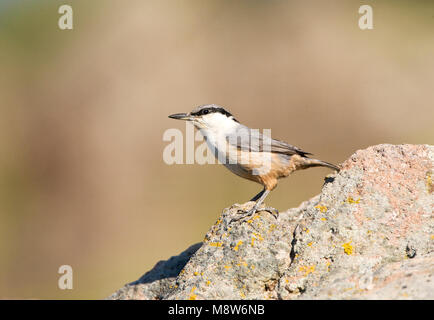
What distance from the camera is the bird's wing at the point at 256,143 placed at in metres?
5.81

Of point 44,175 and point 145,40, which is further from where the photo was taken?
point 145,40

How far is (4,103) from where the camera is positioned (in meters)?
18.0

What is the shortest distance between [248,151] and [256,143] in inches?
6.8

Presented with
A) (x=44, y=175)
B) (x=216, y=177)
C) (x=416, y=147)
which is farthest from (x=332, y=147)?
(x=416, y=147)

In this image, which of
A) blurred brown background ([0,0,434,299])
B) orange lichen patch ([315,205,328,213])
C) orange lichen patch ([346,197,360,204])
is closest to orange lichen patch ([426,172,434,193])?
orange lichen patch ([346,197,360,204])

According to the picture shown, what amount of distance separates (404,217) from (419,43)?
1700 cm

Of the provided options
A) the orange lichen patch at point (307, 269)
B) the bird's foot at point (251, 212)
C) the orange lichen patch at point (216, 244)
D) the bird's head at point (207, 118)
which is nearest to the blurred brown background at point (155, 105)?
the bird's head at point (207, 118)

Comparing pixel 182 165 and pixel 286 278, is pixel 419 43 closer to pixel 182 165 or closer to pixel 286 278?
pixel 182 165

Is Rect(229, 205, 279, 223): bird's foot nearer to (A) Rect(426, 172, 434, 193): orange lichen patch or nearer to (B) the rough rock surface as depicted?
(B) the rough rock surface

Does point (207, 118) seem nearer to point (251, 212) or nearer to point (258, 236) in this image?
point (251, 212)

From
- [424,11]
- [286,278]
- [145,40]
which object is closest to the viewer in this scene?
[286,278]

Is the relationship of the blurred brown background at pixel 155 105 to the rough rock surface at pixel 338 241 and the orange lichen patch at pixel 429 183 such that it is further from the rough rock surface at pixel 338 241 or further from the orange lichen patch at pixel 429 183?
the orange lichen patch at pixel 429 183

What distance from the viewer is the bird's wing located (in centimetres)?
581

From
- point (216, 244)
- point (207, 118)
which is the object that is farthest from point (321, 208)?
point (207, 118)
